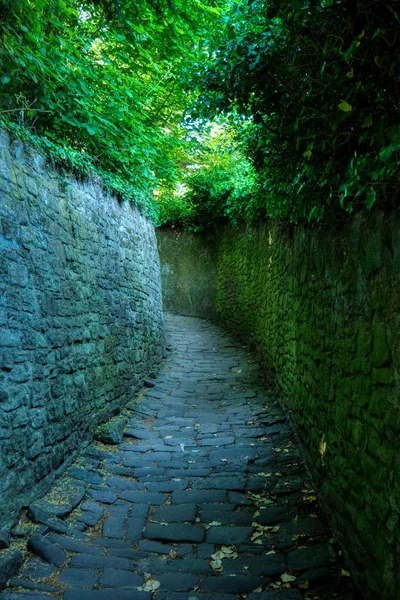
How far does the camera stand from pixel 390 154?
175cm

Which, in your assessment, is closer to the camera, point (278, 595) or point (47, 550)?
point (278, 595)

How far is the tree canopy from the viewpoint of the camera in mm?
2031

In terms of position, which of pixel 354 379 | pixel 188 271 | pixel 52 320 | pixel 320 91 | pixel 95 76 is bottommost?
pixel 354 379

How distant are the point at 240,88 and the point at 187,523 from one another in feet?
11.0

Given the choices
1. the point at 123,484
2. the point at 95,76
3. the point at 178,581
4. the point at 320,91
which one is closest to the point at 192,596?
the point at 178,581

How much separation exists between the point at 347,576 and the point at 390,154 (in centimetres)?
227

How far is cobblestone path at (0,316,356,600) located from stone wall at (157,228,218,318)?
8148 millimetres

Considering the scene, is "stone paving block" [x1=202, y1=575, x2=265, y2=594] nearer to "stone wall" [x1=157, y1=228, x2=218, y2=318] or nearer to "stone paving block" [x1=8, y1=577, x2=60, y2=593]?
"stone paving block" [x1=8, y1=577, x2=60, y2=593]

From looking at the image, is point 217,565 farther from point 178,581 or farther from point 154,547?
point 154,547

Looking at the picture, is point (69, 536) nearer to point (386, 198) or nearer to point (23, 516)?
point (23, 516)

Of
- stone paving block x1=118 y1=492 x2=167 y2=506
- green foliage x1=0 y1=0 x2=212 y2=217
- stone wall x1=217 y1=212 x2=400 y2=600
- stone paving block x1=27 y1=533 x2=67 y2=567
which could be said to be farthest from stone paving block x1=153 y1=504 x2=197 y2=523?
green foliage x1=0 y1=0 x2=212 y2=217

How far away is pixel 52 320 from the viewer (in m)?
3.59

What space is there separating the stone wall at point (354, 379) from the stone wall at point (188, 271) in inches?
330

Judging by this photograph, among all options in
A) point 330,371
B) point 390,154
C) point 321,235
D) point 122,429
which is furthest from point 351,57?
point 122,429
